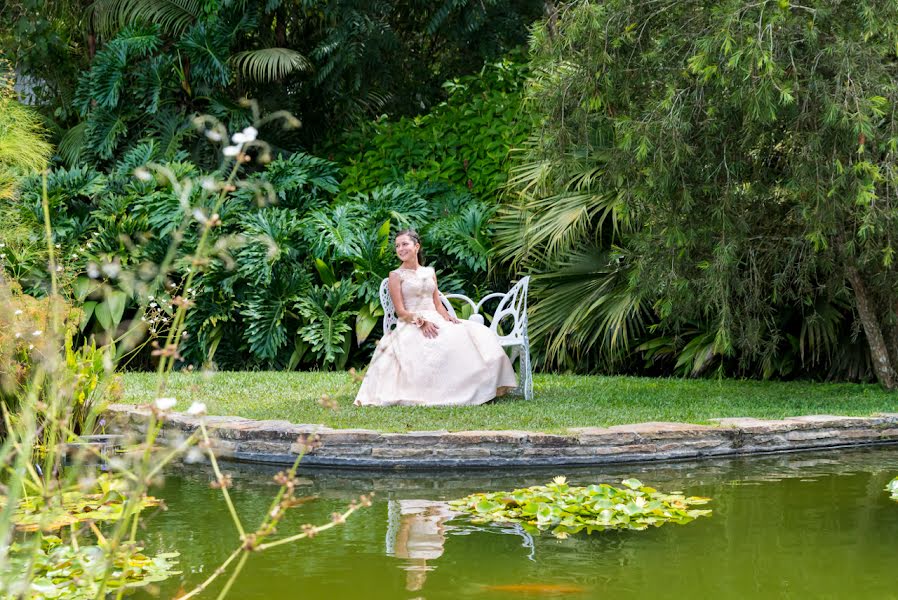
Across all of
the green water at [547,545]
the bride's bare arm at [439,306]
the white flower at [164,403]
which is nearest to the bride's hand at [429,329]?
the bride's bare arm at [439,306]

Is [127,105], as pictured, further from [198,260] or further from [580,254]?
[198,260]

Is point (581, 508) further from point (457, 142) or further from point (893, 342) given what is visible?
point (457, 142)

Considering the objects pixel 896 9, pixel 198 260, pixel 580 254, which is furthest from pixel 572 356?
pixel 198 260

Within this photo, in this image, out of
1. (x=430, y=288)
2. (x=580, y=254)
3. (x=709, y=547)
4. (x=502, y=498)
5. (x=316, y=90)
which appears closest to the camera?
(x=709, y=547)

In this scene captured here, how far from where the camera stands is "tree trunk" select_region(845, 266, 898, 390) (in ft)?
27.6

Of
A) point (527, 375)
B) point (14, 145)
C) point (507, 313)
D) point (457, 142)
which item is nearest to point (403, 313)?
point (507, 313)

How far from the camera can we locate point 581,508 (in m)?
4.62

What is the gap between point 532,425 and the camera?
664cm

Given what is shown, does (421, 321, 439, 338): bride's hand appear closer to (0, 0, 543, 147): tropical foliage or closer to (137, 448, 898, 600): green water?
(137, 448, 898, 600): green water

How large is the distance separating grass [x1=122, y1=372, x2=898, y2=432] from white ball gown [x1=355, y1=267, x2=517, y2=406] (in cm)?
21

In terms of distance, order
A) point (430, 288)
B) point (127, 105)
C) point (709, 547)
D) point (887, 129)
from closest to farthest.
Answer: point (709, 547) → point (887, 129) → point (430, 288) → point (127, 105)

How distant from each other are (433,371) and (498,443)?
6.13ft

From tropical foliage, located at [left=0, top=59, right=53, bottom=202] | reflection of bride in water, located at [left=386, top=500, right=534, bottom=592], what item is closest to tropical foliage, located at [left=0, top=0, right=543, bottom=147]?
tropical foliage, located at [left=0, top=59, right=53, bottom=202]

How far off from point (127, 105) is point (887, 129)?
983 cm
